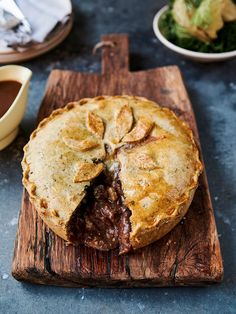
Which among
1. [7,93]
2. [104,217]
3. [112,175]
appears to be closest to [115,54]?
[7,93]

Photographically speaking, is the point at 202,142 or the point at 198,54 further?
the point at 198,54

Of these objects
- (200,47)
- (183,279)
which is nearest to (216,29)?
(200,47)

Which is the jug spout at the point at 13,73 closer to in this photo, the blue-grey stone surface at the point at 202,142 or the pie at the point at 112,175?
the blue-grey stone surface at the point at 202,142

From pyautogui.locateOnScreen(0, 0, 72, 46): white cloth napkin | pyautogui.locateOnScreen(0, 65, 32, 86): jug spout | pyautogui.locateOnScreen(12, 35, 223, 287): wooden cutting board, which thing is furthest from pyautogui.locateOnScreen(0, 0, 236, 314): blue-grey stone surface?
pyautogui.locateOnScreen(0, 65, 32, 86): jug spout

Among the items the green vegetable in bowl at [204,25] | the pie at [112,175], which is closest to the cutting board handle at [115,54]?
Answer: the green vegetable in bowl at [204,25]

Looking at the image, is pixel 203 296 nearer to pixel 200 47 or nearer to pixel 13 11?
pixel 200 47

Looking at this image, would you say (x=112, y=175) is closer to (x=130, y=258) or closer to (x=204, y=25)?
(x=130, y=258)
